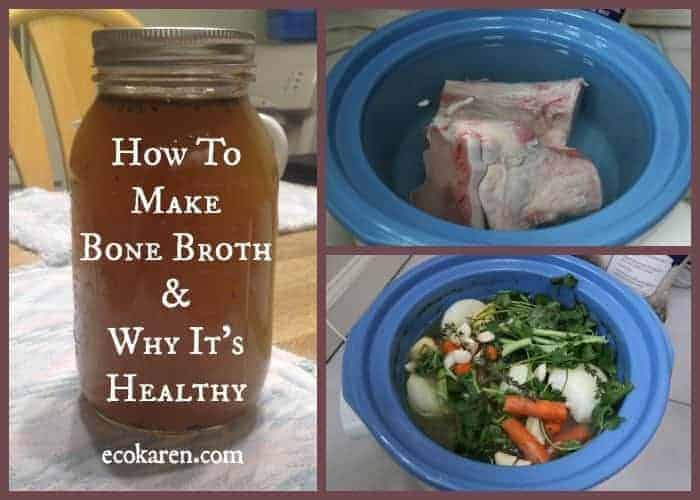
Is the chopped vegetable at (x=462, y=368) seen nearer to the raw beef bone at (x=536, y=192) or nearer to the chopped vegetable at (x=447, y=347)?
the chopped vegetable at (x=447, y=347)

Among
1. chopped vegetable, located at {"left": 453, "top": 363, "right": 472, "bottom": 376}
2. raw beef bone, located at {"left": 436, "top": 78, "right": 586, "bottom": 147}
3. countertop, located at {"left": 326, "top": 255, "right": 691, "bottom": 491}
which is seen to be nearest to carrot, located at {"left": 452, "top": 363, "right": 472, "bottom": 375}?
chopped vegetable, located at {"left": 453, "top": 363, "right": 472, "bottom": 376}

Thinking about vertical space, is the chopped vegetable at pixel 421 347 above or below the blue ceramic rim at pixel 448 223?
below

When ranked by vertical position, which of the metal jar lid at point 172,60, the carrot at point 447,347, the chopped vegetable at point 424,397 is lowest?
the chopped vegetable at point 424,397

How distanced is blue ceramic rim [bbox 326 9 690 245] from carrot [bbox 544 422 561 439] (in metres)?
0.17

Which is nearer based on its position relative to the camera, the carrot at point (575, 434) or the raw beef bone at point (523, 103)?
the carrot at point (575, 434)

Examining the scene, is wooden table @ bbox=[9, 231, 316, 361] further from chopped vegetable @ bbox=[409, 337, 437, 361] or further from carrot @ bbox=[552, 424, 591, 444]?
carrot @ bbox=[552, 424, 591, 444]

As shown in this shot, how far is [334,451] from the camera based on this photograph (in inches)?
22.5

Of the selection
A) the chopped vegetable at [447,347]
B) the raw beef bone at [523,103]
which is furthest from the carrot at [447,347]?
the raw beef bone at [523,103]

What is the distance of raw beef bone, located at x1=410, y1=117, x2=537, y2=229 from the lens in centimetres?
71

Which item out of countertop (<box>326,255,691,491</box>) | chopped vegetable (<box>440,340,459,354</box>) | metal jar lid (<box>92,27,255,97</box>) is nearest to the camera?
metal jar lid (<box>92,27,255,97</box>)

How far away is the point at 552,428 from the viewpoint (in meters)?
0.63

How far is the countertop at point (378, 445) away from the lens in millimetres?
565

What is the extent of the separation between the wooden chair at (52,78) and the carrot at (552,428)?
0.49 metres

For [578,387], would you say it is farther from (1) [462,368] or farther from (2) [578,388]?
(1) [462,368]
